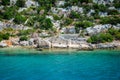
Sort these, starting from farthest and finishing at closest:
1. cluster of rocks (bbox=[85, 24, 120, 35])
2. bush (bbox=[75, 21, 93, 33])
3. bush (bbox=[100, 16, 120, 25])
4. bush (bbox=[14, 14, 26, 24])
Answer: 1. bush (bbox=[14, 14, 26, 24])
2. bush (bbox=[100, 16, 120, 25])
3. bush (bbox=[75, 21, 93, 33])
4. cluster of rocks (bbox=[85, 24, 120, 35])

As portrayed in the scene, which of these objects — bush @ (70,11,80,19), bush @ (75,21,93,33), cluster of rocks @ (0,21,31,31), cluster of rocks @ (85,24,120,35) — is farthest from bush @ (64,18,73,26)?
cluster of rocks @ (0,21,31,31)

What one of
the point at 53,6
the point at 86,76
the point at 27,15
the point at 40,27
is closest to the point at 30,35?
the point at 40,27

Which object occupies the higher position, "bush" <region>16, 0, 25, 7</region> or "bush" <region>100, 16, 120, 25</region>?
"bush" <region>16, 0, 25, 7</region>

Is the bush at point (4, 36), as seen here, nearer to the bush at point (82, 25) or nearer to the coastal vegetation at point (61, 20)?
the coastal vegetation at point (61, 20)

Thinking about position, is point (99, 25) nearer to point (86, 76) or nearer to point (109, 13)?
point (109, 13)

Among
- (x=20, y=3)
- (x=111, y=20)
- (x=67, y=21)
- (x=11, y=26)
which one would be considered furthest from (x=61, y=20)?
(x=20, y=3)

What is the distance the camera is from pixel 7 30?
282 feet

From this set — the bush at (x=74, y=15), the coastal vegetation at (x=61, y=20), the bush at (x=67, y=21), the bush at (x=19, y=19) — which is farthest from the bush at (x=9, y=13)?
the bush at (x=74, y=15)

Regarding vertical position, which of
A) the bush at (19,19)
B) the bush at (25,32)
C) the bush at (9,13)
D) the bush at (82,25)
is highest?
the bush at (9,13)

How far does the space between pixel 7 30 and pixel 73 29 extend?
2003 cm

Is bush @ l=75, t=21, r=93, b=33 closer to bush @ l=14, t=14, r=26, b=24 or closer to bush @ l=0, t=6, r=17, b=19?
bush @ l=14, t=14, r=26, b=24

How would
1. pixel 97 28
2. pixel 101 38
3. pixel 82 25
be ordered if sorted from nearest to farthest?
pixel 101 38
pixel 97 28
pixel 82 25

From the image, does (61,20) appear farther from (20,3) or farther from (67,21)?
(20,3)

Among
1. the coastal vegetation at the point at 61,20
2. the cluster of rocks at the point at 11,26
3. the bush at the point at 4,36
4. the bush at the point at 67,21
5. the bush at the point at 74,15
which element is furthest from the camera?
the bush at the point at 74,15
